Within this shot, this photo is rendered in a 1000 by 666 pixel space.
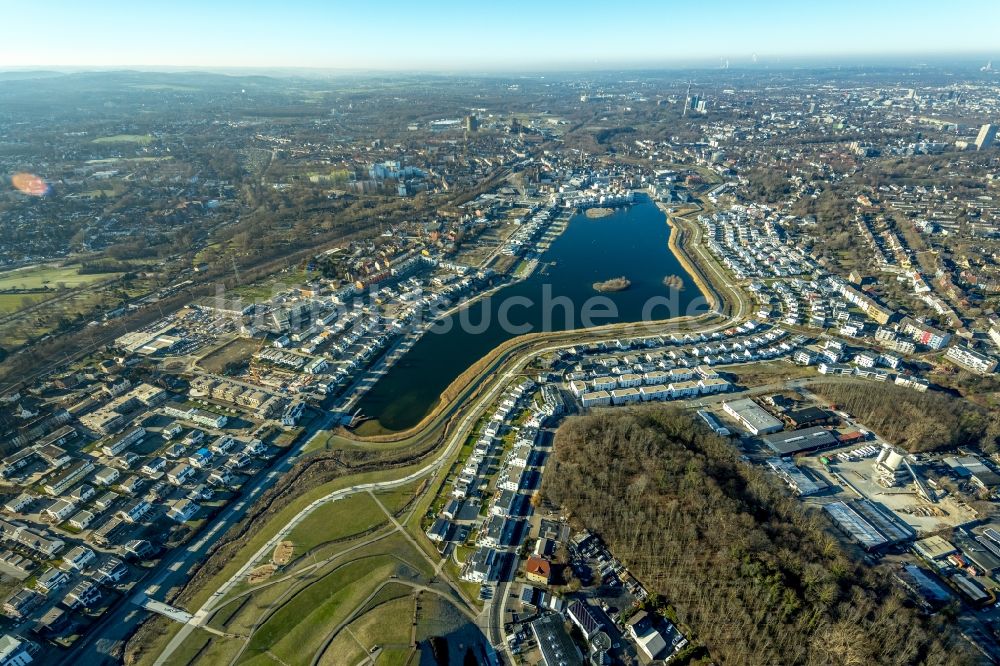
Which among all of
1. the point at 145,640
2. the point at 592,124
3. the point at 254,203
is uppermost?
the point at 592,124

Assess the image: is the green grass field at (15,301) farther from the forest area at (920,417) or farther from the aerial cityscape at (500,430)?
the forest area at (920,417)

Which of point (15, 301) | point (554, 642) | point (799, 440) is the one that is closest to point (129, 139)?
point (15, 301)

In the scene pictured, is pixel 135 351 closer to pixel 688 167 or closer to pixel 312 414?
pixel 312 414

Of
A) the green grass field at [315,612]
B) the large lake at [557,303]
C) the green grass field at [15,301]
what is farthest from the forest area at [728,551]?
the green grass field at [15,301]

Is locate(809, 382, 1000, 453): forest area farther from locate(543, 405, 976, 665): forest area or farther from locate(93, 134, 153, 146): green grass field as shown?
locate(93, 134, 153, 146): green grass field

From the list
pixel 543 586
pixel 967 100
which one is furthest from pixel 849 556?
pixel 967 100

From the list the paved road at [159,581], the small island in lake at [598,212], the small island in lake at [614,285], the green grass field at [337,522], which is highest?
the small island in lake at [598,212]

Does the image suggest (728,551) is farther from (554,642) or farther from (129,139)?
(129,139)
